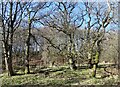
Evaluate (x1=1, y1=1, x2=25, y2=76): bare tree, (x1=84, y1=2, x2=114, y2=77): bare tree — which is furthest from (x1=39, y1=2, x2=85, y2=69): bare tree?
(x1=1, y1=1, x2=25, y2=76): bare tree

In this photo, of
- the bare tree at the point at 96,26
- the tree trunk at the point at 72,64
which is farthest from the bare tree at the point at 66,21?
the bare tree at the point at 96,26

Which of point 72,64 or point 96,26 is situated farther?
point 72,64

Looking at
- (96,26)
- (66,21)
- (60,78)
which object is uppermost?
(66,21)

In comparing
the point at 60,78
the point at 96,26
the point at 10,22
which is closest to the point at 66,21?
the point at 96,26

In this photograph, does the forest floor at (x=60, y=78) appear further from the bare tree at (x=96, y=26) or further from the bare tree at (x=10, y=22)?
the bare tree at (x=10, y=22)

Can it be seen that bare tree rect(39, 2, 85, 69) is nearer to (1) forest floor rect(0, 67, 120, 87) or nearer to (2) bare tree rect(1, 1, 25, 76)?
(1) forest floor rect(0, 67, 120, 87)

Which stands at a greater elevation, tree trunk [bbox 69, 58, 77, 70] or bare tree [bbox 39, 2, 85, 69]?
bare tree [bbox 39, 2, 85, 69]

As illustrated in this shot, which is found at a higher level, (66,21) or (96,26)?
(66,21)

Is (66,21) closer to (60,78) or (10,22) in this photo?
(10,22)

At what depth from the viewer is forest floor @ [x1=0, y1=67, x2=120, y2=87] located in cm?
406

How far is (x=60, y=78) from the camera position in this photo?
4.47 metres

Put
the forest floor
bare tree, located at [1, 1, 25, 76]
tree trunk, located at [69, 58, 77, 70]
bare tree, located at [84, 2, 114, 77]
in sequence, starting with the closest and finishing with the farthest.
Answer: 1. the forest floor
2. bare tree, located at [84, 2, 114, 77]
3. bare tree, located at [1, 1, 25, 76]
4. tree trunk, located at [69, 58, 77, 70]

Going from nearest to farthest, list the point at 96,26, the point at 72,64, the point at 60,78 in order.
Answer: the point at 60,78 → the point at 96,26 → the point at 72,64

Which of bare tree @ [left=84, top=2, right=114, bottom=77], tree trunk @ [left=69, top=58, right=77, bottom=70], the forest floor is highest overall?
bare tree @ [left=84, top=2, right=114, bottom=77]
